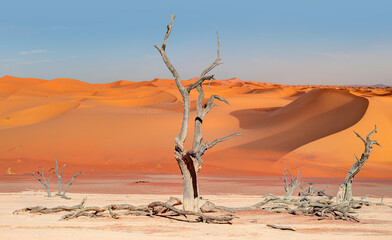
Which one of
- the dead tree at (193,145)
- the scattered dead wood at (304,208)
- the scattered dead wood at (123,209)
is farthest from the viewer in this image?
the scattered dead wood at (304,208)

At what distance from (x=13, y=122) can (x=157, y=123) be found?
12.3 m

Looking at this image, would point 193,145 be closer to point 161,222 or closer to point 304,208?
point 161,222

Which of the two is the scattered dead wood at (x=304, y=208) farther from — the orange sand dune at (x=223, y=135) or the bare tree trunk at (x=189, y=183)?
the orange sand dune at (x=223, y=135)

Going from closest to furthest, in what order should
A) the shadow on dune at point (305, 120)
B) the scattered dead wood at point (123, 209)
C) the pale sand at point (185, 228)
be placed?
the pale sand at point (185, 228), the scattered dead wood at point (123, 209), the shadow on dune at point (305, 120)

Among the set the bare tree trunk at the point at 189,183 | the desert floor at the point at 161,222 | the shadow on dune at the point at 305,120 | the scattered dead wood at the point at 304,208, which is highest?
the shadow on dune at the point at 305,120

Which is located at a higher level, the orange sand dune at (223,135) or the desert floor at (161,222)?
the orange sand dune at (223,135)

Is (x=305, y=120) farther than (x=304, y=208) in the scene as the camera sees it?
Yes

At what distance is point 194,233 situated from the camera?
918 centimetres

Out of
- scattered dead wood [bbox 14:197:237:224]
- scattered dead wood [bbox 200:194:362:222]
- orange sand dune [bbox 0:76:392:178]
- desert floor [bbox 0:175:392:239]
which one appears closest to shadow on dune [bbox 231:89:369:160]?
orange sand dune [bbox 0:76:392:178]

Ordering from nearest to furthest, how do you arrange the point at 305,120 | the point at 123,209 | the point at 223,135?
the point at 123,209 → the point at 223,135 → the point at 305,120

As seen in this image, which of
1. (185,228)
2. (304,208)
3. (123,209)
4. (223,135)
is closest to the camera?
(185,228)

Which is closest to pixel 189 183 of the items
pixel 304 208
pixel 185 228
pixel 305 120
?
pixel 185 228

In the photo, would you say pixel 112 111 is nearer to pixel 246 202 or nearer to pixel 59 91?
pixel 246 202

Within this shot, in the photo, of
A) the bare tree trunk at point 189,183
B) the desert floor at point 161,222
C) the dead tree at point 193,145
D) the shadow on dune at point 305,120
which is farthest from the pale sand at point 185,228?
the shadow on dune at point 305,120
